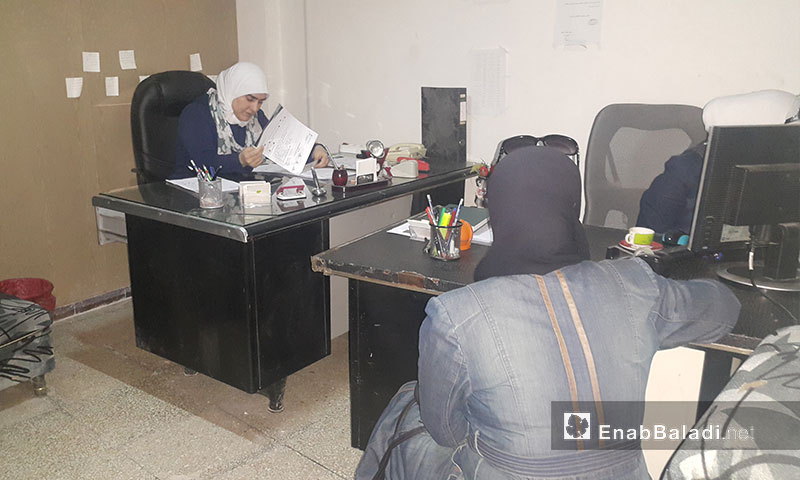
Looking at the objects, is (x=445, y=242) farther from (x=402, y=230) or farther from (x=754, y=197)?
(x=754, y=197)

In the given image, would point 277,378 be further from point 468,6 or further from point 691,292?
point 468,6

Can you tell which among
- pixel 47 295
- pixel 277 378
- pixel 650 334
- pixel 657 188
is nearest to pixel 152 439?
pixel 277 378

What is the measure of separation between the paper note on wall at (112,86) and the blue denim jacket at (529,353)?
116 inches

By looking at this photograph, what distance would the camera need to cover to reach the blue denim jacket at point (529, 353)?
45.3 inches

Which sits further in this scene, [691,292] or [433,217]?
[433,217]

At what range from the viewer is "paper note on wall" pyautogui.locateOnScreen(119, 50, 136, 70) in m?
3.52

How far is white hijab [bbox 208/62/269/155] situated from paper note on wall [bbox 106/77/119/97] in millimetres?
681

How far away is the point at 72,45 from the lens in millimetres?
3295

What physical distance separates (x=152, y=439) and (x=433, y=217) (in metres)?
1.33

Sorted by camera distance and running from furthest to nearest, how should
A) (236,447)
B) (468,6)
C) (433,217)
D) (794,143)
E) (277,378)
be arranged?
(468,6) < (277,378) < (236,447) < (433,217) < (794,143)

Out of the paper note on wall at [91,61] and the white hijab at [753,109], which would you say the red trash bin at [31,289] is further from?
the white hijab at [753,109]

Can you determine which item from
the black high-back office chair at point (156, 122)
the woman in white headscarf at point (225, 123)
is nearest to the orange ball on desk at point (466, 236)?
the woman in white headscarf at point (225, 123)

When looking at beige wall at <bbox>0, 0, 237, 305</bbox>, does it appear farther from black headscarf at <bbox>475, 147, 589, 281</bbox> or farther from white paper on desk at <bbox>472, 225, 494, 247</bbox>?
black headscarf at <bbox>475, 147, 589, 281</bbox>

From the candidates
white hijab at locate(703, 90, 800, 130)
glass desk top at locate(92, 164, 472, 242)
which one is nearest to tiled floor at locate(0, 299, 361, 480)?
glass desk top at locate(92, 164, 472, 242)
